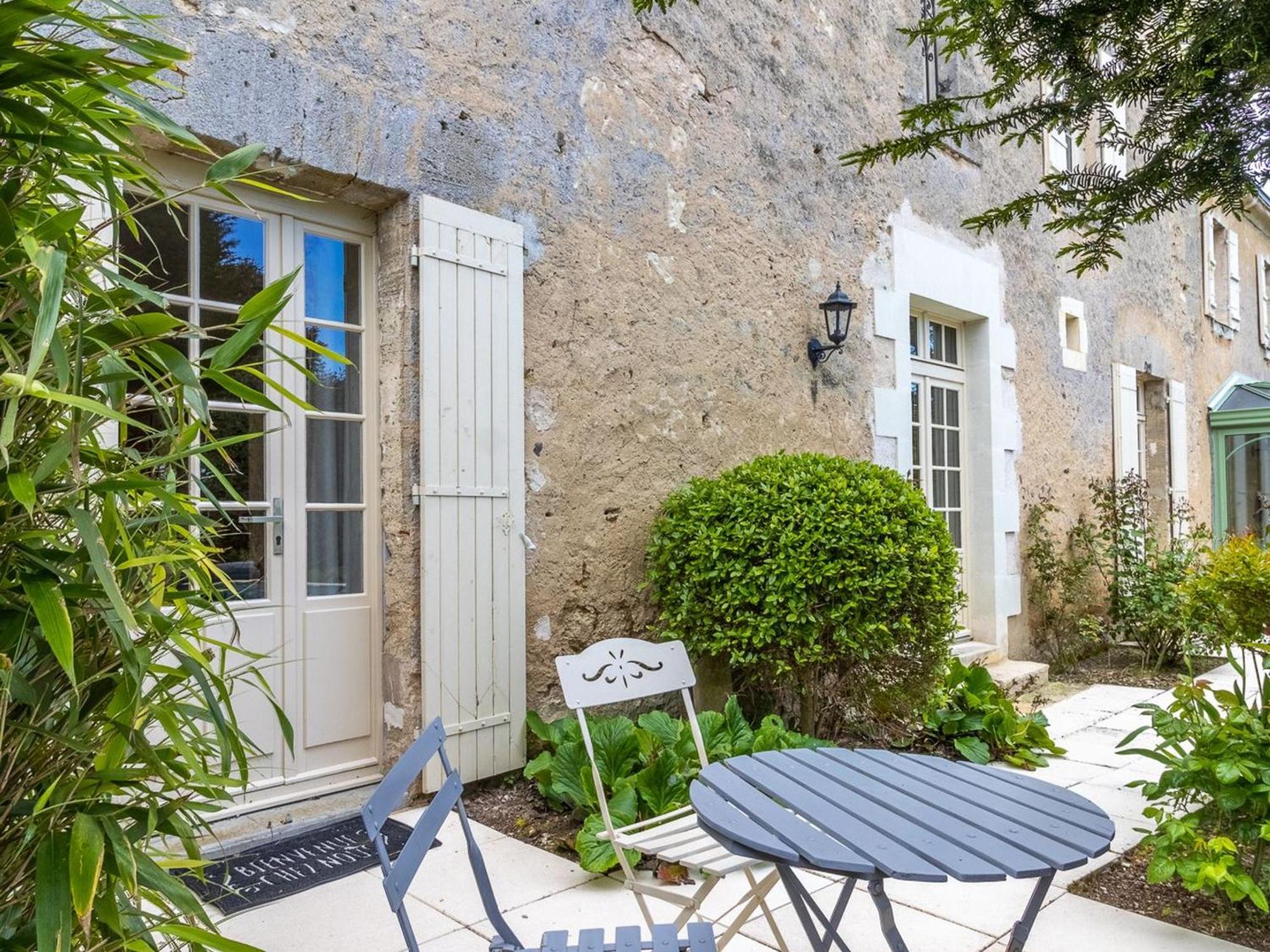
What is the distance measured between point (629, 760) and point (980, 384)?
4.66 metres

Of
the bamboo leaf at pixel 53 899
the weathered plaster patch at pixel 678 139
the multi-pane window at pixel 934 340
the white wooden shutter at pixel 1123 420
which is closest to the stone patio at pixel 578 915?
the bamboo leaf at pixel 53 899

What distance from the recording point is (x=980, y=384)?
21.8 ft

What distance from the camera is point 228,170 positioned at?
4.24 feet

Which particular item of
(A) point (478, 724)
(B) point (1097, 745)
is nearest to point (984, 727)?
(B) point (1097, 745)

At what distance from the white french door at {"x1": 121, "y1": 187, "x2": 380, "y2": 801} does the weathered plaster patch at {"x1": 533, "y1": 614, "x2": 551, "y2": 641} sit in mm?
685

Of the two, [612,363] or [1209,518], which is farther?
[1209,518]

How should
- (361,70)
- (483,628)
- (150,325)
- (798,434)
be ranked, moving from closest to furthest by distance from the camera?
(150,325)
(361,70)
(483,628)
(798,434)

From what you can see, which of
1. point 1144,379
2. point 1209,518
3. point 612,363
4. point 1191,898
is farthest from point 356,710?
point 1209,518

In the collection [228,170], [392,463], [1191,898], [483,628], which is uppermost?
[228,170]

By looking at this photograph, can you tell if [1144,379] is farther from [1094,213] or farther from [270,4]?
[270,4]

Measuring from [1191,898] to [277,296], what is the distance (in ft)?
9.87

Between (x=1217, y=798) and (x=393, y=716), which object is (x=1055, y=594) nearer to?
(x=1217, y=798)

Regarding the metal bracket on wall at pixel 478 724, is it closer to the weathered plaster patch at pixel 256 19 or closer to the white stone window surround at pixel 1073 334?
the weathered plaster patch at pixel 256 19

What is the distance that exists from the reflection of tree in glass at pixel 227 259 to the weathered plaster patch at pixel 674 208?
6.60ft
